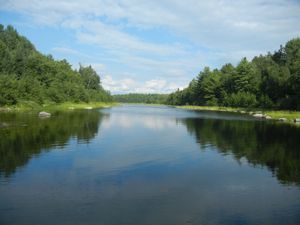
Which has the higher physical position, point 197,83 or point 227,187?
point 197,83

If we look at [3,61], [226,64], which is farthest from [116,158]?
[226,64]

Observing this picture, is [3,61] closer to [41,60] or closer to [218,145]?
[41,60]

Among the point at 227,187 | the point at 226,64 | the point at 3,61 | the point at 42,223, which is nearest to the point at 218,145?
the point at 227,187

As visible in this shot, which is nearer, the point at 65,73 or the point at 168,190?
the point at 168,190

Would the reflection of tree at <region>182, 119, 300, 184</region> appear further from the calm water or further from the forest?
the forest

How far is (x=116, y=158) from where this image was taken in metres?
28.7

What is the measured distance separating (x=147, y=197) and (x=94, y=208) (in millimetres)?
3094

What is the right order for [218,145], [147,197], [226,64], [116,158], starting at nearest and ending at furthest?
1. [147,197]
2. [116,158]
3. [218,145]
4. [226,64]

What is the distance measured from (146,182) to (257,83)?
124071 mm

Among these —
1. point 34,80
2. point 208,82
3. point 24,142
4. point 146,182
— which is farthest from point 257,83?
point 146,182

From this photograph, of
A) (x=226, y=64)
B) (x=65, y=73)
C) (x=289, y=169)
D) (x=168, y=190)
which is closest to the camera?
(x=168, y=190)

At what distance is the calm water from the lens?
15625mm

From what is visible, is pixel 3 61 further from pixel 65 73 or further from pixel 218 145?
pixel 218 145

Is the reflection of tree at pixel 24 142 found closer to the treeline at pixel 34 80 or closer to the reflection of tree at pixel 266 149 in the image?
the reflection of tree at pixel 266 149
